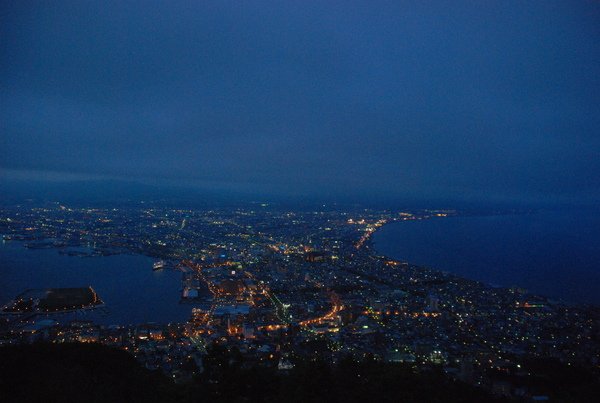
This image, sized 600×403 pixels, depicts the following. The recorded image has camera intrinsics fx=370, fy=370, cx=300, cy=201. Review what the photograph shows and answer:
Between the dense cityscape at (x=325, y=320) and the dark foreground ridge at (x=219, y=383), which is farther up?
the dark foreground ridge at (x=219, y=383)

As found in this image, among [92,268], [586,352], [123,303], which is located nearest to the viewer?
[586,352]

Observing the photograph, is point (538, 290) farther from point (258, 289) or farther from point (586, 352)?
point (258, 289)

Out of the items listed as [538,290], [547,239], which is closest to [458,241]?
[547,239]

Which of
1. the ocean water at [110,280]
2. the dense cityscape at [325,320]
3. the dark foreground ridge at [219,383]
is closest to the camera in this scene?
the dark foreground ridge at [219,383]

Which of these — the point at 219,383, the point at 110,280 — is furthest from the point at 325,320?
the point at 110,280

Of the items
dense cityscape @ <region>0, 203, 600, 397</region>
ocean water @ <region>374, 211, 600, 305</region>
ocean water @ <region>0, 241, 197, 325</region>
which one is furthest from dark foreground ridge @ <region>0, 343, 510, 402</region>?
ocean water @ <region>374, 211, 600, 305</region>

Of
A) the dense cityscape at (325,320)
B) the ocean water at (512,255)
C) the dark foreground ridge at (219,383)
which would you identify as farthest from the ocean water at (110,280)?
the ocean water at (512,255)

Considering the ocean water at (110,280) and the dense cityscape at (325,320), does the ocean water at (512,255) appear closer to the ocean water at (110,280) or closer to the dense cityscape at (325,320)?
the dense cityscape at (325,320)
